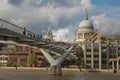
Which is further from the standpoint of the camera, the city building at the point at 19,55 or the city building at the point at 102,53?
the city building at the point at 19,55

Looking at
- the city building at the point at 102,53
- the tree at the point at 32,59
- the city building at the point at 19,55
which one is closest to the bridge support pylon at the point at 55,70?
the city building at the point at 102,53

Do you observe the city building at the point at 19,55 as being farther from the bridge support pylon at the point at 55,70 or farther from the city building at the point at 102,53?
the bridge support pylon at the point at 55,70

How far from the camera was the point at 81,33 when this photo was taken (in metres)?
192

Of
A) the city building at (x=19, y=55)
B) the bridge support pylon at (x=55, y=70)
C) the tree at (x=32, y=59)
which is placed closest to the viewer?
the bridge support pylon at (x=55, y=70)

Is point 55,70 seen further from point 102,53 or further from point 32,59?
point 32,59

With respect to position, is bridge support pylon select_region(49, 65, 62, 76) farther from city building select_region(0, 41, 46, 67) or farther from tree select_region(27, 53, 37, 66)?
city building select_region(0, 41, 46, 67)

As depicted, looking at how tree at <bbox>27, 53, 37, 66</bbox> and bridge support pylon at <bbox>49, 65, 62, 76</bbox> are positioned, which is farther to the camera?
tree at <bbox>27, 53, 37, 66</bbox>

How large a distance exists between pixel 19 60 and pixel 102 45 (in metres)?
38.6

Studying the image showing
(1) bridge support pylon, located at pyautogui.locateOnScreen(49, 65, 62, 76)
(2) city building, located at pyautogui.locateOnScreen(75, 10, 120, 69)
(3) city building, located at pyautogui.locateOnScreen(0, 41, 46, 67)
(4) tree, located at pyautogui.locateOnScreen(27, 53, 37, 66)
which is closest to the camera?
(1) bridge support pylon, located at pyautogui.locateOnScreen(49, 65, 62, 76)

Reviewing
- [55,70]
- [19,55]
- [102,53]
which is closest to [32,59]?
[19,55]

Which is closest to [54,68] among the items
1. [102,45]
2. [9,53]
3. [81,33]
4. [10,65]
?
[102,45]

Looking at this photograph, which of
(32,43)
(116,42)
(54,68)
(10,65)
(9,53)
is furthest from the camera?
(9,53)

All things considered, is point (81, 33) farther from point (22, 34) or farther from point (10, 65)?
point (22, 34)

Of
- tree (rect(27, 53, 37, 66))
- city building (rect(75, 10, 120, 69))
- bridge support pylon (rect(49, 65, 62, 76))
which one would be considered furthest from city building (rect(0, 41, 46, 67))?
bridge support pylon (rect(49, 65, 62, 76))
